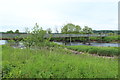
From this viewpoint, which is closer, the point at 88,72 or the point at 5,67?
the point at 88,72

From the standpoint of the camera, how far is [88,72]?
139 inches

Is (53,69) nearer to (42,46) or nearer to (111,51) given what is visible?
(42,46)

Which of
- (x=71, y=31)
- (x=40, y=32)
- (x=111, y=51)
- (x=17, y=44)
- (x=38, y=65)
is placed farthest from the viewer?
(x=71, y=31)

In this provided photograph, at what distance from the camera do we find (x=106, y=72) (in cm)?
360

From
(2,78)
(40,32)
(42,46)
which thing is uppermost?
(40,32)

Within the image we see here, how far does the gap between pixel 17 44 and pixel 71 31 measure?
31.9 m

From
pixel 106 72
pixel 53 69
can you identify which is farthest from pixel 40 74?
pixel 106 72

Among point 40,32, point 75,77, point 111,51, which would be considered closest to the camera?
point 75,77

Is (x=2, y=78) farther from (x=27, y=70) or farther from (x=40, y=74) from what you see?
(x=40, y=74)

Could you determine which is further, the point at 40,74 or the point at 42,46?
the point at 42,46

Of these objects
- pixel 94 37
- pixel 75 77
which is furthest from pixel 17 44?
pixel 94 37

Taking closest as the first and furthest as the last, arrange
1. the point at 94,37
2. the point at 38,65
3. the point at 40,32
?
1. the point at 38,65
2. the point at 40,32
3. the point at 94,37

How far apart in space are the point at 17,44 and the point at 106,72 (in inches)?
258

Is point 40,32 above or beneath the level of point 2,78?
above
